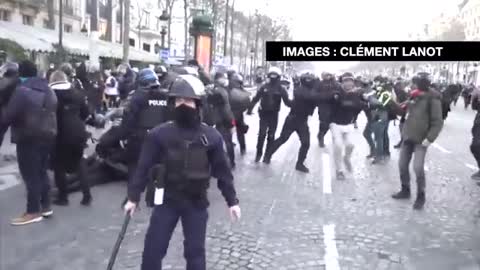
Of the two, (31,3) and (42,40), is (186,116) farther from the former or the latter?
(31,3)

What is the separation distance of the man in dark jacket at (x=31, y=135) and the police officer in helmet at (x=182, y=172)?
2772 mm

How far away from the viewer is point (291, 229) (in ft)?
20.9

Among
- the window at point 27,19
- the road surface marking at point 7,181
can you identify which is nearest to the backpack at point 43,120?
the road surface marking at point 7,181

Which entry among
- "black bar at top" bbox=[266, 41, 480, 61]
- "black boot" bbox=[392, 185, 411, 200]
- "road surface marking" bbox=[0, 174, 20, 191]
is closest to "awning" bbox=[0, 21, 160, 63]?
"black bar at top" bbox=[266, 41, 480, 61]

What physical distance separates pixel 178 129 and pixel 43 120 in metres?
2.97

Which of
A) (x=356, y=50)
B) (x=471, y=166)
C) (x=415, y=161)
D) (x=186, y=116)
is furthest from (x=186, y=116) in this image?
(x=356, y=50)

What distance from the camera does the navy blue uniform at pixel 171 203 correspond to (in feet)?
12.8

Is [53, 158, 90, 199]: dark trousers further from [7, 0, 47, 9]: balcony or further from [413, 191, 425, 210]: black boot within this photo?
[7, 0, 47, 9]: balcony

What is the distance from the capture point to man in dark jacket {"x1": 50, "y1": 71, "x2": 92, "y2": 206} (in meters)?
7.05

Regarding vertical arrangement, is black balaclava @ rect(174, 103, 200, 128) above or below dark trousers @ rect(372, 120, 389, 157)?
above

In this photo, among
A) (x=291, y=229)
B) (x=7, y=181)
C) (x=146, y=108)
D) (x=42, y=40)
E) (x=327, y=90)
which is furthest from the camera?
(x=42, y=40)

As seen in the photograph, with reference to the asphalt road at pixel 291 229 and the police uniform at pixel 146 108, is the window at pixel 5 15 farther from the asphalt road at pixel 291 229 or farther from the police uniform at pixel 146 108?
the police uniform at pixel 146 108

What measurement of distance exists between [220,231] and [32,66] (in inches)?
109

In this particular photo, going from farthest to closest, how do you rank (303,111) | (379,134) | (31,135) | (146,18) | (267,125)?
1. (146,18)
2. (379,134)
3. (267,125)
4. (303,111)
5. (31,135)
